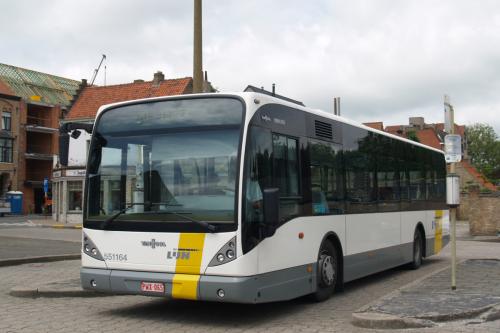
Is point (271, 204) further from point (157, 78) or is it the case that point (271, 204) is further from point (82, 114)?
point (82, 114)

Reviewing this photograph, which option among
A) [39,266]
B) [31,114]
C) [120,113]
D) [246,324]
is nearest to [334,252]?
[246,324]

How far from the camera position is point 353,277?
10734 mm

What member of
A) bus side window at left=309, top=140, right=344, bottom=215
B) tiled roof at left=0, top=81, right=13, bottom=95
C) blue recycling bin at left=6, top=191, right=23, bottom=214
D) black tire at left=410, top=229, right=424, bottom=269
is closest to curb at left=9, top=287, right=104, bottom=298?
bus side window at left=309, top=140, right=344, bottom=215

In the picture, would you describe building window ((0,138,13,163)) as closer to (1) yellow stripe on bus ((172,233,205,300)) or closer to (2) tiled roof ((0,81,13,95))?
(2) tiled roof ((0,81,13,95))

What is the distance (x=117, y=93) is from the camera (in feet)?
161

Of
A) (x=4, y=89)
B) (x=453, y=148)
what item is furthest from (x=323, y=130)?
(x=4, y=89)

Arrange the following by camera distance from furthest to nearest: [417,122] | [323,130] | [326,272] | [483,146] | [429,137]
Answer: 1. [483,146]
2. [417,122]
3. [429,137]
4. [323,130]
5. [326,272]

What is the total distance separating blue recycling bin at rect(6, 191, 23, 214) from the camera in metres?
58.1

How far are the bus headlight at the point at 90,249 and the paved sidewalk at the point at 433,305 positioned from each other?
Answer: 3424 millimetres

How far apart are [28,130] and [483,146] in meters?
71.2

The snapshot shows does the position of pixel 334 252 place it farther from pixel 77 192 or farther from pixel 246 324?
pixel 77 192

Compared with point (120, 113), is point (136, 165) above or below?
below

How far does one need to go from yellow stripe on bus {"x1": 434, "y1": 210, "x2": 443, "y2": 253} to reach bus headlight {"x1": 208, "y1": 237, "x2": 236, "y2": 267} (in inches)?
394

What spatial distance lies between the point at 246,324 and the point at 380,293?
3.79 metres
